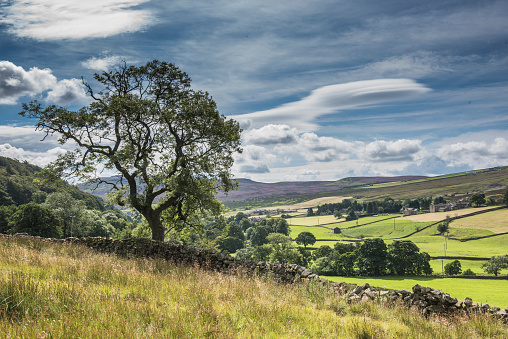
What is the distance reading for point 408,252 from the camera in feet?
301

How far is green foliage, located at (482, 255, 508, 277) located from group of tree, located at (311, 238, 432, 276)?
1862cm

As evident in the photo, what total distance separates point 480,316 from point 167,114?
2085cm

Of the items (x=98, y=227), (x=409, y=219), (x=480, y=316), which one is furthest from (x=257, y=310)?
(x=409, y=219)

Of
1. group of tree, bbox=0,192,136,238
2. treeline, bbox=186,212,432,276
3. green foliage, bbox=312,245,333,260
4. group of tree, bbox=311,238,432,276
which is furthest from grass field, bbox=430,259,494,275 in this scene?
group of tree, bbox=0,192,136,238

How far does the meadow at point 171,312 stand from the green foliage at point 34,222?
57.7 meters

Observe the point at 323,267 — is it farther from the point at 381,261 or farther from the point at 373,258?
the point at 381,261

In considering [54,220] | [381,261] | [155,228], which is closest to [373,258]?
[381,261]

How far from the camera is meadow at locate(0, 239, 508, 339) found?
4539 mm

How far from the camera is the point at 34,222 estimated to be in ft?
180

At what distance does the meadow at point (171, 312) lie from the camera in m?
4.54

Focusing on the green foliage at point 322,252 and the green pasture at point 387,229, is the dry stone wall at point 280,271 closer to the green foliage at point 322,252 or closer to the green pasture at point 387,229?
the green foliage at point 322,252

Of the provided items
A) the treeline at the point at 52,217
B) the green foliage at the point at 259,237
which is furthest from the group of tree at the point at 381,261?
the treeline at the point at 52,217

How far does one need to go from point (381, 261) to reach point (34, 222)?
92.0 meters

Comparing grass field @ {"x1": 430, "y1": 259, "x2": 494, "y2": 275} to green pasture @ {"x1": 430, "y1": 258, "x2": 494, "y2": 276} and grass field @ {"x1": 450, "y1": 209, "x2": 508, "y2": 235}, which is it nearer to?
green pasture @ {"x1": 430, "y1": 258, "x2": 494, "y2": 276}
